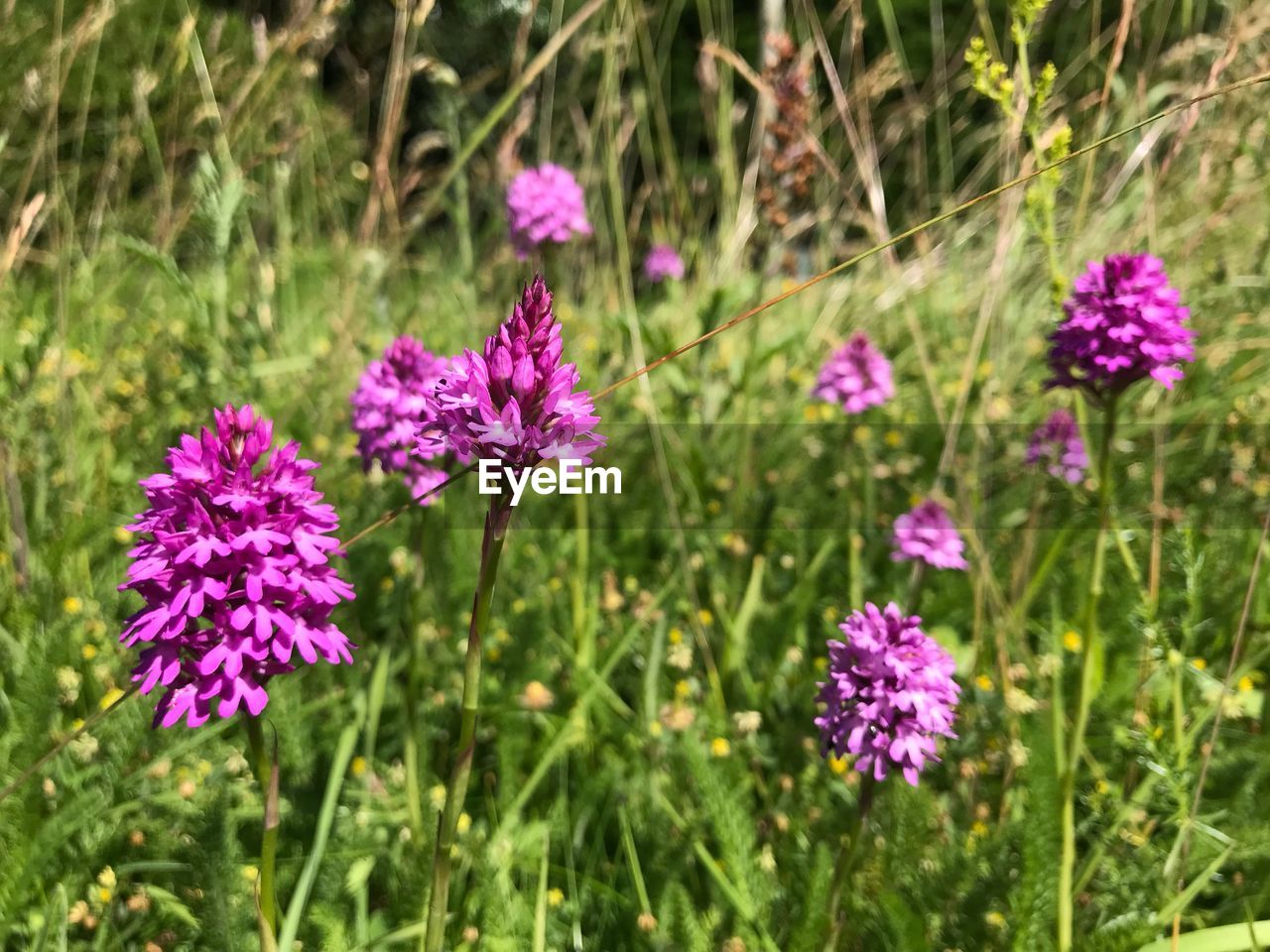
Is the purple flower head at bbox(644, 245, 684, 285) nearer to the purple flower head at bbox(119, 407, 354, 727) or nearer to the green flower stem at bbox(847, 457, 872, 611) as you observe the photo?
the green flower stem at bbox(847, 457, 872, 611)

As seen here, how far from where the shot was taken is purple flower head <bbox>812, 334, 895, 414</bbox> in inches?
90.8

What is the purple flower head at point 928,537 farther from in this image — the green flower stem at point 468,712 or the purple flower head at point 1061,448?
the green flower stem at point 468,712

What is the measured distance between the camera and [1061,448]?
201cm

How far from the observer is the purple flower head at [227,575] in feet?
2.82

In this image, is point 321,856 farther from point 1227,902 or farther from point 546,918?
point 1227,902

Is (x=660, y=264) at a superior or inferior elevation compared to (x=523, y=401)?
superior

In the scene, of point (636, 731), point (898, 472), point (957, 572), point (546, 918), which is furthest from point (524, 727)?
point (898, 472)

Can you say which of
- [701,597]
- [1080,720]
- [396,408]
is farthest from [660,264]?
[1080,720]

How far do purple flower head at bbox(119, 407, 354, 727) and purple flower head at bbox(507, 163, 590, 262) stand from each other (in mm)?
1565

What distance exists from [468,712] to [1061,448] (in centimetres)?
164

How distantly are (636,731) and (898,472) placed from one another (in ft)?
4.02

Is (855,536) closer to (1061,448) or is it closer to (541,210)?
(1061,448)

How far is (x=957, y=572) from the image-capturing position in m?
2.20

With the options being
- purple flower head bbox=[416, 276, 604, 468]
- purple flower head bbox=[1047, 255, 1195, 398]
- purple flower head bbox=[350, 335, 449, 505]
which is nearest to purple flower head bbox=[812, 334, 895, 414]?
purple flower head bbox=[1047, 255, 1195, 398]
